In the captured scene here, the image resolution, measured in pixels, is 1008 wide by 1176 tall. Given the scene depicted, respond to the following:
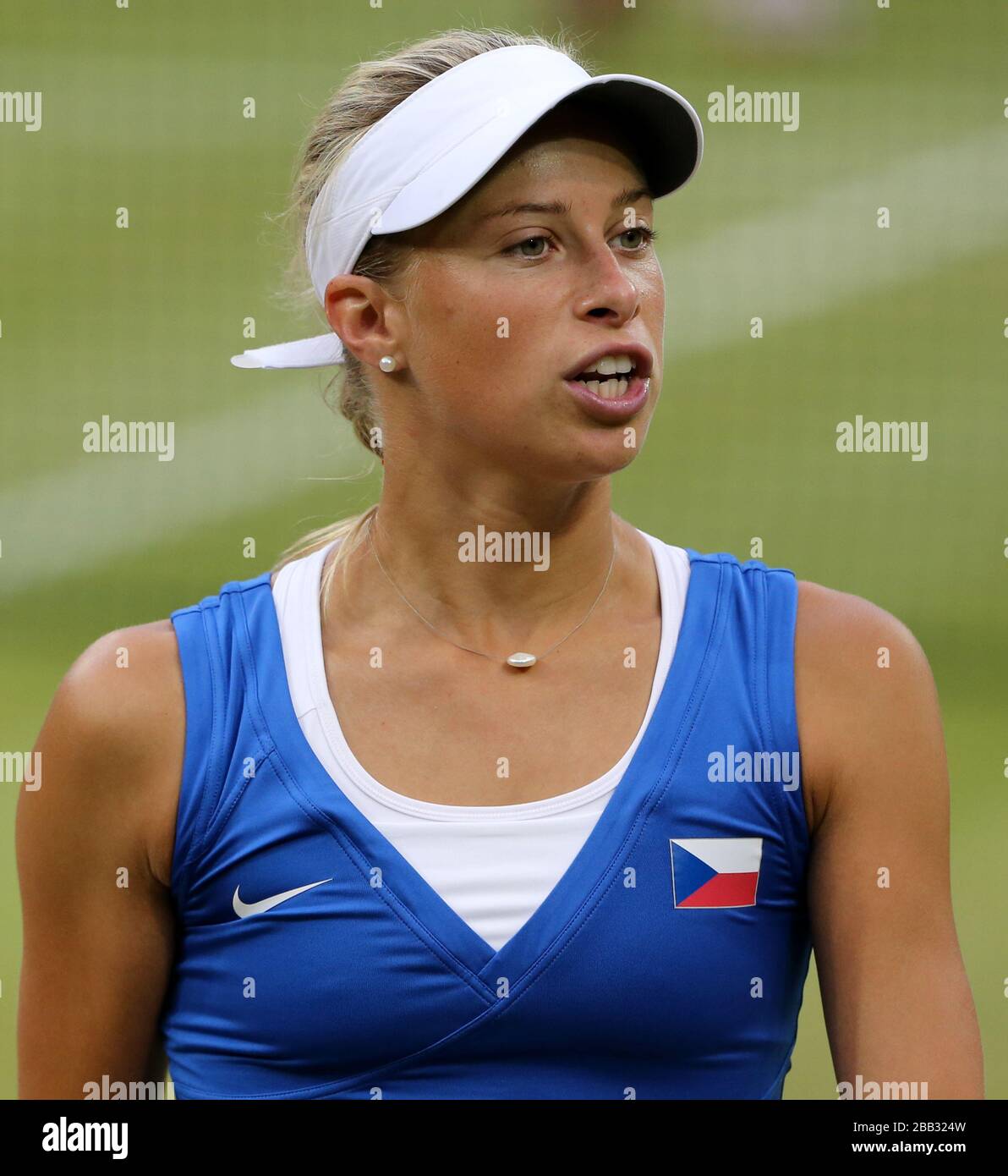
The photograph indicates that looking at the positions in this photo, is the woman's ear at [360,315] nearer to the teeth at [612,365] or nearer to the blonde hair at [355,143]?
the blonde hair at [355,143]

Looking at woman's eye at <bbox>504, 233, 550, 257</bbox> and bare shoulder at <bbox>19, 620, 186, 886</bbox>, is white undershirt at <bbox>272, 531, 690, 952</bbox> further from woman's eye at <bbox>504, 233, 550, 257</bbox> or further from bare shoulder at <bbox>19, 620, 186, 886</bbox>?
woman's eye at <bbox>504, 233, 550, 257</bbox>

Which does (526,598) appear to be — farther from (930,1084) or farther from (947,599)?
(947,599)

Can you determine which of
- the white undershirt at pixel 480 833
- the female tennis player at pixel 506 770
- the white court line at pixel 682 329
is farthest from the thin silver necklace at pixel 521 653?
the white court line at pixel 682 329

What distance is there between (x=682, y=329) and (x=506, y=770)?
13.7ft

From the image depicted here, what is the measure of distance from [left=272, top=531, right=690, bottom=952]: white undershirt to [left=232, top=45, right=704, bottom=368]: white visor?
1.46ft

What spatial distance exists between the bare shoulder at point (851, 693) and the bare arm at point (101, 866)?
55 cm

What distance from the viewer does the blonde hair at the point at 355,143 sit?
60.9 inches

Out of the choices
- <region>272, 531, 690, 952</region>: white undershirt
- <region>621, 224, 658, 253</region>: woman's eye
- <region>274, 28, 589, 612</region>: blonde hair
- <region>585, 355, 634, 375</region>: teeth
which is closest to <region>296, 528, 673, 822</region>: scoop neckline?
<region>272, 531, 690, 952</region>: white undershirt

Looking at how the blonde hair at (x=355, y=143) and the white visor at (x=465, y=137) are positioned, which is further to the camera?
the blonde hair at (x=355, y=143)

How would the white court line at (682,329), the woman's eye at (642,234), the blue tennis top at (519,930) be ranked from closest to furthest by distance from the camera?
1. the blue tennis top at (519,930)
2. the woman's eye at (642,234)
3. the white court line at (682,329)

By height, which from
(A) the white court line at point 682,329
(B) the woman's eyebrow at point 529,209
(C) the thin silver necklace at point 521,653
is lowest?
(C) the thin silver necklace at point 521,653

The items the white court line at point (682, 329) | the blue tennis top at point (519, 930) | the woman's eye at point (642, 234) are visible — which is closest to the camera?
the blue tennis top at point (519, 930)

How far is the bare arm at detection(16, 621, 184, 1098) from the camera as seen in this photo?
1.43 meters

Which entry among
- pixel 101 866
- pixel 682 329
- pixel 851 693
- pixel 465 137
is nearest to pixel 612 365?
pixel 465 137
